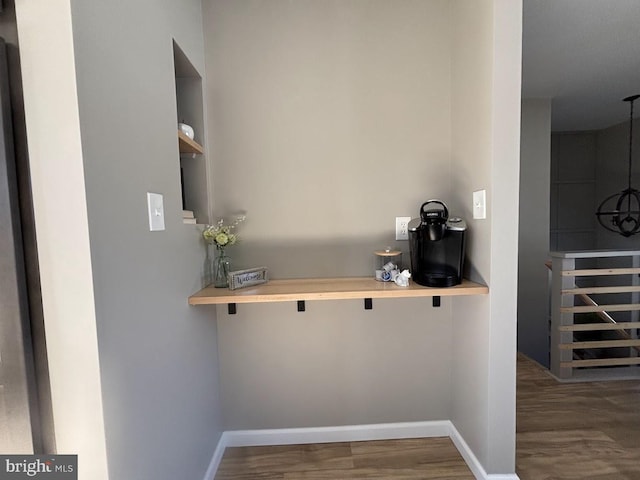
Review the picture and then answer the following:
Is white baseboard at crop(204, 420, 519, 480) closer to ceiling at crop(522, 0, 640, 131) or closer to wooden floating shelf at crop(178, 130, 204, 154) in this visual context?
wooden floating shelf at crop(178, 130, 204, 154)

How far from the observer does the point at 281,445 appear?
1.78 metres

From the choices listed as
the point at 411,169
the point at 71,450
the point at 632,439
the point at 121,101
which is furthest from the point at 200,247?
the point at 632,439

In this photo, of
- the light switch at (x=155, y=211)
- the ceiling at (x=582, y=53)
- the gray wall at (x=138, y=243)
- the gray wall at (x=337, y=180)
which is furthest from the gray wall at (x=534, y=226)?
the light switch at (x=155, y=211)

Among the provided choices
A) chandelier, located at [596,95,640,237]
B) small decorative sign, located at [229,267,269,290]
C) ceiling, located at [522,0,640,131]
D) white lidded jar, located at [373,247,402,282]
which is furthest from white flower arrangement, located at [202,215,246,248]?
chandelier, located at [596,95,640,237]

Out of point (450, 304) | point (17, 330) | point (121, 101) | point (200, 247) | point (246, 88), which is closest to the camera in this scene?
point (17, 330)

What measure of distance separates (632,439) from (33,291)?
294 centimetres

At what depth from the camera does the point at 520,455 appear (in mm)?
1649

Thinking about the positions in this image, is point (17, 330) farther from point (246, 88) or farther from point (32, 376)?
point (246, 88)

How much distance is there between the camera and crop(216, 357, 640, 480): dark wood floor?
1.55 metres

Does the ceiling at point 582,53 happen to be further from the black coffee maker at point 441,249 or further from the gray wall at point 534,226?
the black coffee maker at point 441,249

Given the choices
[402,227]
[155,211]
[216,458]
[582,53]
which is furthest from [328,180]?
[582,53]

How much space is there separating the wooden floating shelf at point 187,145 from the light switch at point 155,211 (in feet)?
1.28

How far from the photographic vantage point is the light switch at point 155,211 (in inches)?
41.0

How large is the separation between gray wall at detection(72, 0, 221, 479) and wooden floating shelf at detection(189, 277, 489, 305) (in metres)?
0.14
